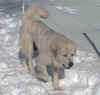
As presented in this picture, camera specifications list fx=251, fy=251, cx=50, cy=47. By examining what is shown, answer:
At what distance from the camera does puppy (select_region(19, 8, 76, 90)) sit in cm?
385

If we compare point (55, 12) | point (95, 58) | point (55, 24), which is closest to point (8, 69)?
point (95, 58)

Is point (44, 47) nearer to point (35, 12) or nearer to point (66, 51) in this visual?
point (66, 51)

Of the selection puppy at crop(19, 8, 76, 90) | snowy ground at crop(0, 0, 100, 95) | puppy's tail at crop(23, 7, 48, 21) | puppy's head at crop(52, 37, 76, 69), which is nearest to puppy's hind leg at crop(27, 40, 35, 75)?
puppy at crop(19, 8, 76, 90)

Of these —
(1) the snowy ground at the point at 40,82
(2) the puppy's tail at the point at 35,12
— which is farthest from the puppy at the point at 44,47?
(1) the snowy ground at the point at 40,82

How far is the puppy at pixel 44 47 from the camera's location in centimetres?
385

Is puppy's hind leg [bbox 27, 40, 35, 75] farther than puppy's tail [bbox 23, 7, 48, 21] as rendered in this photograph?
Yes

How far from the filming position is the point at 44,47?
4266 millimetres

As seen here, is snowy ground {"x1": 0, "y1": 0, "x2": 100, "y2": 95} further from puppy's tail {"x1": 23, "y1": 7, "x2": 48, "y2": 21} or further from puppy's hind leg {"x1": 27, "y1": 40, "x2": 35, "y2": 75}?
puppy's tail {"x1": 23, "y1": 7, "x2": 48, "y2": 21}

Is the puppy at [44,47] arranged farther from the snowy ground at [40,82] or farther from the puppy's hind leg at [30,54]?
the snowy ground at [40,82]

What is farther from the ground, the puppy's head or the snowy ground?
the puppy's head

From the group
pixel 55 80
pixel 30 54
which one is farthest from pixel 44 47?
pixel 30 54

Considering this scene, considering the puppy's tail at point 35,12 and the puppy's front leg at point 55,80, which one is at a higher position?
the puppy's tail at point 35,12

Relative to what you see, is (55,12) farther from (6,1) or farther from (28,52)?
(28,52)

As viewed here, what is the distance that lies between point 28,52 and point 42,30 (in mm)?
686
